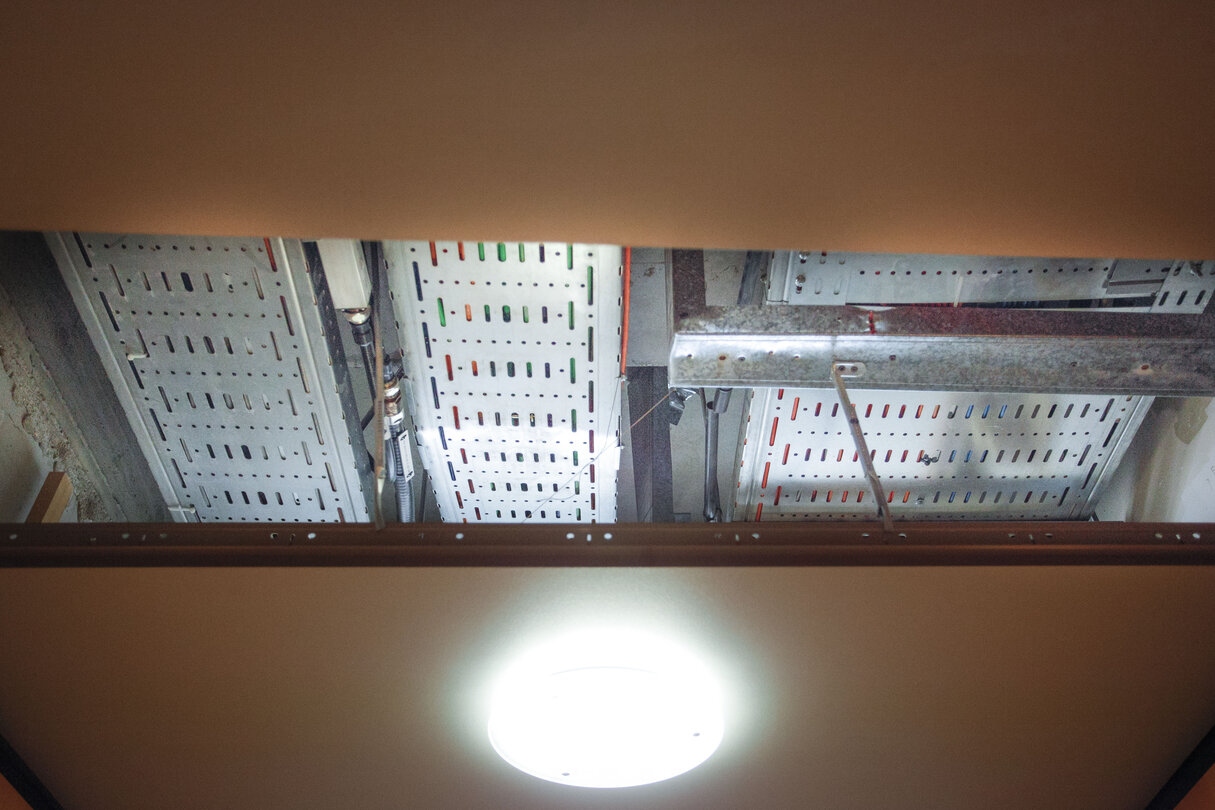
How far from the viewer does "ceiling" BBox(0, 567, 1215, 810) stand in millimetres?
1064

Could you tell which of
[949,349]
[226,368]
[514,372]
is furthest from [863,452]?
[226,368]

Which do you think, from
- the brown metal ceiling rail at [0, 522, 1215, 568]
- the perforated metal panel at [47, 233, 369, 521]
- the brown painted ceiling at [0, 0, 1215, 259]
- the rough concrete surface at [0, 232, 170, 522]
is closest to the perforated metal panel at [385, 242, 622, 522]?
the perforated metal panel at [47, 233, 369, 521]

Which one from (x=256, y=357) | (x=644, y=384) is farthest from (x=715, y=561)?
(x=256, y=357)

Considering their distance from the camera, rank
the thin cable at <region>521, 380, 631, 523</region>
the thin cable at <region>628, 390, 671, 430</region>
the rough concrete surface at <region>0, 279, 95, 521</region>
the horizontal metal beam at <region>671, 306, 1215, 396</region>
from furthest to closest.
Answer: the thin cable at <region>628, 390, 671, 430</region>, the thin cable at <region>521, 380, 631, 523</region>, the rough concrete surface at <region>0, 279, 95, 521</region>, the horizontal metal beam at <region>671, 306, 1215, 396</region>

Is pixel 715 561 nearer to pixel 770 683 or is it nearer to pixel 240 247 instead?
pixel 770 683

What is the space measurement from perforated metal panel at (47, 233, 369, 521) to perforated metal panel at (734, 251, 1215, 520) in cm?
95

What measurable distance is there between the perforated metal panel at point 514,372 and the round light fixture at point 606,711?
58cm

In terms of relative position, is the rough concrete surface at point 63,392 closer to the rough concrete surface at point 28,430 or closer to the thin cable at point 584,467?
the rough concrete surface at point 28,430

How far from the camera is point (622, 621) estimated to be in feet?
3.55

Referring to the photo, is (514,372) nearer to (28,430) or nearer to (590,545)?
(590,545)

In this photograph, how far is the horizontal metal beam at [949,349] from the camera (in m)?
1.25

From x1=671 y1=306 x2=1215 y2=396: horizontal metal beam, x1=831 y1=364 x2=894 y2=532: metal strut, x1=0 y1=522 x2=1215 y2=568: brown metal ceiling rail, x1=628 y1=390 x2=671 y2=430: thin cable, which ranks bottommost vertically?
x1=0 y1=522 x2=1215 y2=568: brown metal ceiling rail

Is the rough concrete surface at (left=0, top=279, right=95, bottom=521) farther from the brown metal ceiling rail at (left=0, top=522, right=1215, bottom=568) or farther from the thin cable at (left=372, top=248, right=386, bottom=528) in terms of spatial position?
the thin cable at (left=372, top=248, right=386, bottom=528)

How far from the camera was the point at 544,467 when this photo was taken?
64.9 inches
